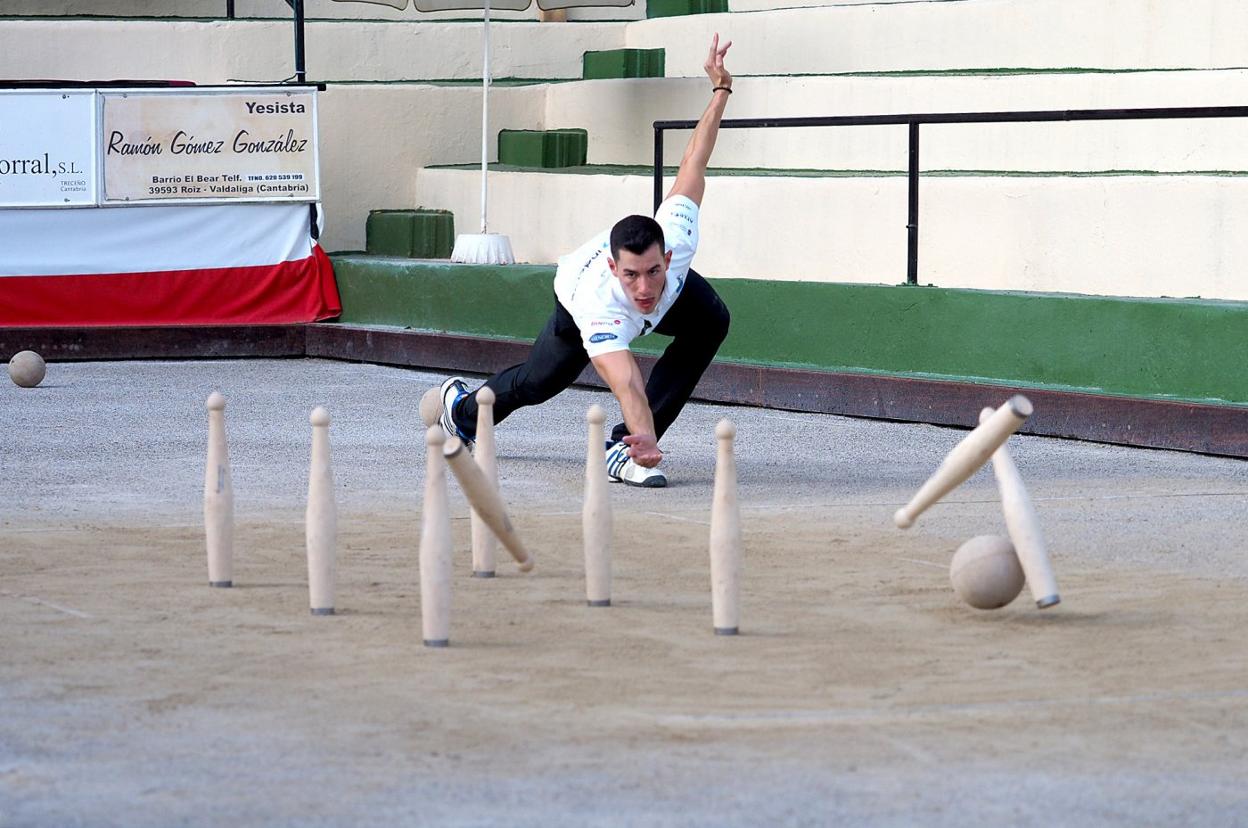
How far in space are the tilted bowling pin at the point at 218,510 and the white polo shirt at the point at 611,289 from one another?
109 inches

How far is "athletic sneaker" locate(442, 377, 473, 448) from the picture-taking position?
36.3 feet

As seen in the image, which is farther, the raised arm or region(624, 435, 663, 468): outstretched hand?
the raised arm

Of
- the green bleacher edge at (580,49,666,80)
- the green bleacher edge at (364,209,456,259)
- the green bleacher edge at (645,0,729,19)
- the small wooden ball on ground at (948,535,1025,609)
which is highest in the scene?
the green bleacher edge at (645,0,729,19)

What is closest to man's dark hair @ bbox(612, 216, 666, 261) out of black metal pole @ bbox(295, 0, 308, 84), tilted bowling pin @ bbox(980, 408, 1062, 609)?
tilted bowling pin @ bbox(980, 408, 1062, 609)

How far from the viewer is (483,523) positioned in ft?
24.7

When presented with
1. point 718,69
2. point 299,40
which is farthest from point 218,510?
point 299,40

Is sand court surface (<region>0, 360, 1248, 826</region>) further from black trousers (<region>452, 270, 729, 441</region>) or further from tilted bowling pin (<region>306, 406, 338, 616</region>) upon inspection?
black trousers (<region>452, 270, 729, 441</region>)

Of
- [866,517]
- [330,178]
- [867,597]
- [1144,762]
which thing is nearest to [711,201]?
[330,178]

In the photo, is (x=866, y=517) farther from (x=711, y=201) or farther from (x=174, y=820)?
(x=711, y=201)

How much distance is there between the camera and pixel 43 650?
6266 millimetres

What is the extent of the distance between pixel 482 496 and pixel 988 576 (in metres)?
1.60

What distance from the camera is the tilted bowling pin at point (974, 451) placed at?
6.66 m

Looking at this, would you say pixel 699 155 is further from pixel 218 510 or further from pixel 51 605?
pixel 51 605

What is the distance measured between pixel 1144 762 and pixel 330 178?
15.3 meters
